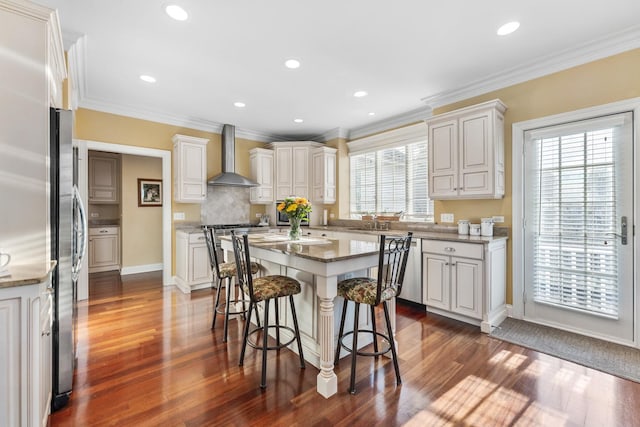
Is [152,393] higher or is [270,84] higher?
[270,84]

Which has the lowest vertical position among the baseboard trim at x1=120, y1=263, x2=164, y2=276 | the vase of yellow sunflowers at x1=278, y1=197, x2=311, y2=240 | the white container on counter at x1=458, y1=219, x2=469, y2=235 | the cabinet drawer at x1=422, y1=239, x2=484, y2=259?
the baseboard trim at x1=120, y1=263, x2=164, y2=276

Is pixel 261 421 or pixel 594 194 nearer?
pixel 261 421

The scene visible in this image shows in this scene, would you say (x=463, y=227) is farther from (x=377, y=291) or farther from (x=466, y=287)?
(x=377, y=291)

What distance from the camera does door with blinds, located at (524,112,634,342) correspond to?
8.56ft

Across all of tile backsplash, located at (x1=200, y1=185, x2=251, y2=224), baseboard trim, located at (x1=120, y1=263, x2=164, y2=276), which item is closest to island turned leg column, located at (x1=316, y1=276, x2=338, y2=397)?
tile backsplash, located at (x1=200, y1=185, x2=251, y2=224)

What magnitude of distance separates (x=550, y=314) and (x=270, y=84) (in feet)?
13.1

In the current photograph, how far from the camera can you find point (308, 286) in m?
2.43

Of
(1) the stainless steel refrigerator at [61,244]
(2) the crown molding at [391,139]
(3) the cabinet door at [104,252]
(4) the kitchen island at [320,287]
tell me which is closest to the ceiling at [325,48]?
(2) the crown molding at [391,139]

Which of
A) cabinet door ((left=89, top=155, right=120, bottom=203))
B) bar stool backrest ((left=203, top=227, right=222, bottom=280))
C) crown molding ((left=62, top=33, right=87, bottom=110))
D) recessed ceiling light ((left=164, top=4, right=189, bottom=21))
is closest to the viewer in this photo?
recessed ceiling light ((left=164, top=4, right=189, bottom=21))

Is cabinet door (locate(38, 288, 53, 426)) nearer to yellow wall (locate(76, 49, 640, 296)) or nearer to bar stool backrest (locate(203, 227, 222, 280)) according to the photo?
bar stool backrest (locate(203, 227, 222, 280))

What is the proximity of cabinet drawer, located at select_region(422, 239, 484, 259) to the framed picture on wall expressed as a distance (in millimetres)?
5246

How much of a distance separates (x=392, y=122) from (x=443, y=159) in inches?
60.6

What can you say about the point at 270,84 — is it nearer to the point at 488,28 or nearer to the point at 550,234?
the point at 488,28

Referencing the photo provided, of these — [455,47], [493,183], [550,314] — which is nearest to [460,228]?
[493,183]
